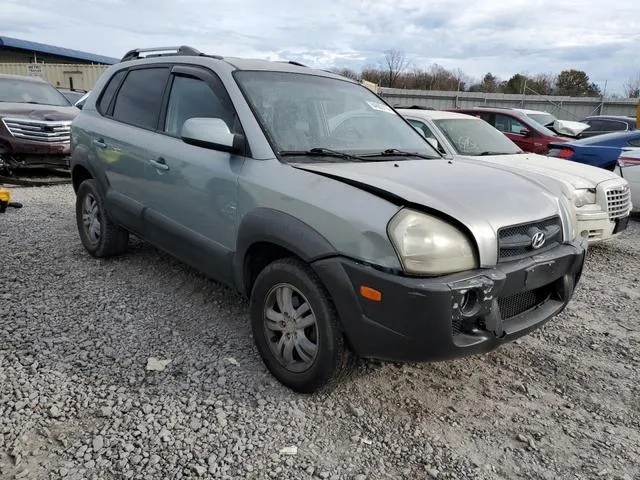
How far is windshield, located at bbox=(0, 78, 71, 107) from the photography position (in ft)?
32.7

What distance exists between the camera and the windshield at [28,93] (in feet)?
32.7

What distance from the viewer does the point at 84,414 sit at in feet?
8.62

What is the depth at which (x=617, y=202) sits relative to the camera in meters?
5.68

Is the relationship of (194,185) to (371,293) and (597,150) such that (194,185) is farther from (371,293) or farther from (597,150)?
(597,150)

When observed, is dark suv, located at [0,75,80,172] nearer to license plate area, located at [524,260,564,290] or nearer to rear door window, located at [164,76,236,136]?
rear door window, located at [164,76,236,136]

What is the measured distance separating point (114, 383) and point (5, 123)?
778 centimetres

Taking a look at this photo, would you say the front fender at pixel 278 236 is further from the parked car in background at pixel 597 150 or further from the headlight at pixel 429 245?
the parked car in background at pixel 597 150

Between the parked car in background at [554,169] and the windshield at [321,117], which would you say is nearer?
the windshield at [321,117]

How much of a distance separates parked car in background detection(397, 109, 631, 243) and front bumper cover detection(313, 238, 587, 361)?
2.58 m

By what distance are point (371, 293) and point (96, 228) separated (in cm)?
352

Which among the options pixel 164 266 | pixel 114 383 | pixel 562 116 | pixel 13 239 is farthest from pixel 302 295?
pixel 562 116

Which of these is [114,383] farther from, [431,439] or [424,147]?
[424,147]

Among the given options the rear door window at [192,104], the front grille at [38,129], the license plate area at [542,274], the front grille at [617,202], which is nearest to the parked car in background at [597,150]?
the front grille at [617,202]

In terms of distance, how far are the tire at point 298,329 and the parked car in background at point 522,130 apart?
8.57 metres
